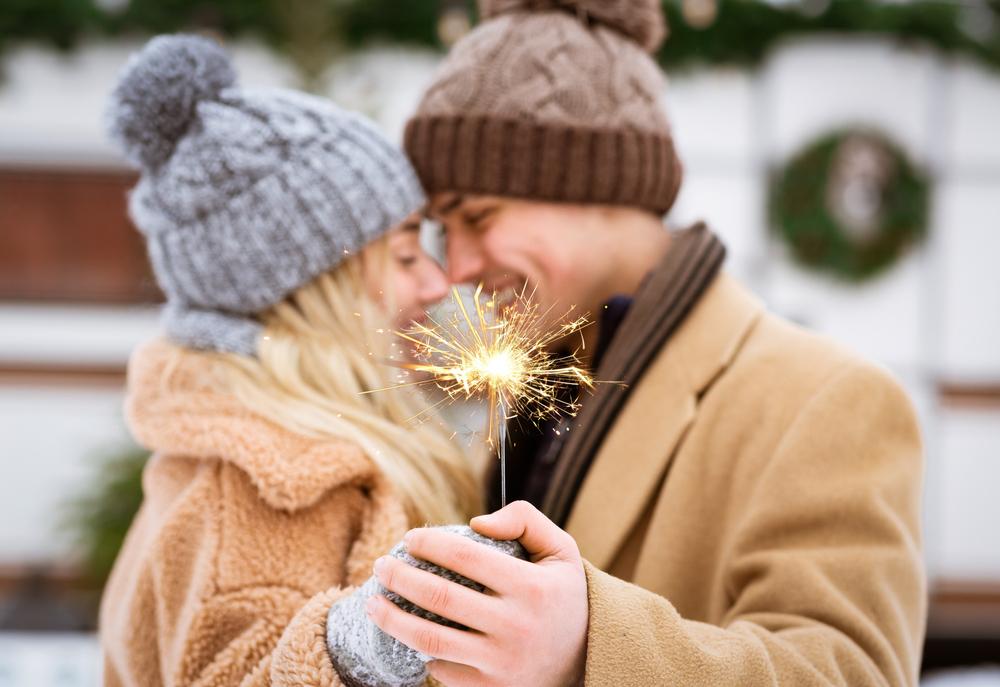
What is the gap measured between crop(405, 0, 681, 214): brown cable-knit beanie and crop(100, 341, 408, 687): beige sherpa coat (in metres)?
0.61

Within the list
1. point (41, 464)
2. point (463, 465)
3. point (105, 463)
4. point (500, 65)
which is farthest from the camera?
point (41, 464)

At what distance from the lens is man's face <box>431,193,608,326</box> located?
1477 mm

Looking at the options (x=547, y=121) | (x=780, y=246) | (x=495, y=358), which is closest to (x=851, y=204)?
(x=780, y=246)

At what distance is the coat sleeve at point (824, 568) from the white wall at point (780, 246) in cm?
374

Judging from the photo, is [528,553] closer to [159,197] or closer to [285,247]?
[285,247]

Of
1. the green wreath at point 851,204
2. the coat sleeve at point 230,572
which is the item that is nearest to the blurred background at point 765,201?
the green wreath at point 851,204

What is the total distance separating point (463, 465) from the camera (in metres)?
1.32

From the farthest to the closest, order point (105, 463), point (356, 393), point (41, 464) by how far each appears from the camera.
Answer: point (41, 464), point (105, 463), point (356, 393)

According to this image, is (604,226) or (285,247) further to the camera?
(604,226)

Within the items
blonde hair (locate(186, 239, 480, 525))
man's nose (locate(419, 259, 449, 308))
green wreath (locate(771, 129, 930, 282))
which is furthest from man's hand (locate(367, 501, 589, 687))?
green wreath (locate(771, 129, 930, 282))

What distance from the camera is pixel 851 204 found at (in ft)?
15.4

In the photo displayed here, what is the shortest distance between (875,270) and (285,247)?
4.32 m

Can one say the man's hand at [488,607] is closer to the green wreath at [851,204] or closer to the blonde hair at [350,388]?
the blonde hair at [350,388]

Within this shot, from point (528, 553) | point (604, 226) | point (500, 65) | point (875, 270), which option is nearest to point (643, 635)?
point (528, 553)
